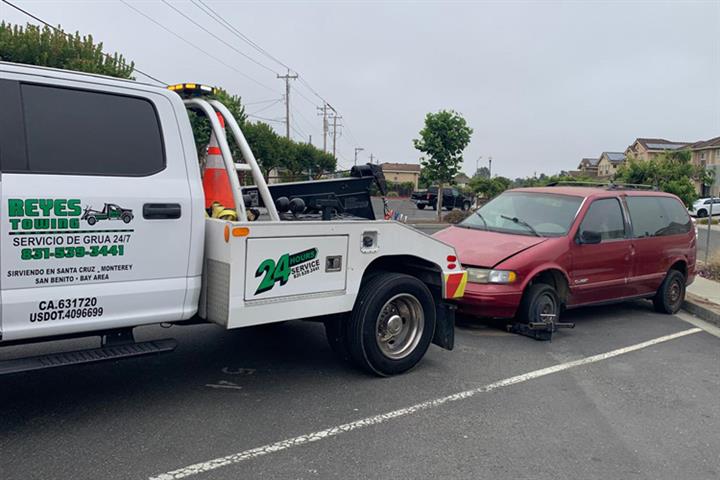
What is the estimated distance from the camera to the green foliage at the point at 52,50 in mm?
14398

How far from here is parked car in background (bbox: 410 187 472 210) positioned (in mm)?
38906

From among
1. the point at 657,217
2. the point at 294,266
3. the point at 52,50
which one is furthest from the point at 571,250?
the point at 52,50

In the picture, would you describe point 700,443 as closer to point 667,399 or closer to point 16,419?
point 667,399

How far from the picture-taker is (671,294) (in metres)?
8.36

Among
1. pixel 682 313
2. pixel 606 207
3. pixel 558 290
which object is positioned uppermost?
pixel 606 207

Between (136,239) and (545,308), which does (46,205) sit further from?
(545,308)

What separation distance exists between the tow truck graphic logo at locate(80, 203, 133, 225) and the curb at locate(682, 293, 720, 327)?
7700 millimetres


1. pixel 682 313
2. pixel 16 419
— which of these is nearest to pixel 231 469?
pixel 16 419

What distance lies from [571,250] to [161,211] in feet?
15.9

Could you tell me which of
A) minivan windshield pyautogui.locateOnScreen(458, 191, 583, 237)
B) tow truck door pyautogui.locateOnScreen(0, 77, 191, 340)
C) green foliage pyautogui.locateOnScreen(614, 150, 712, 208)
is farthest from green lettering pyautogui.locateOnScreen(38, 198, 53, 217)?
green foliage pyautogui.locateOnScreen(614, 150, 712, 208)

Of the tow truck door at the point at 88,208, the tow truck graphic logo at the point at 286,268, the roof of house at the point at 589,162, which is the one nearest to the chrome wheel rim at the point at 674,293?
the tow truck graphic logo at the point at 286,268

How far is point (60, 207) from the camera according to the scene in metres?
3.43

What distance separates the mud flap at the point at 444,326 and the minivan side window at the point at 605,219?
8.42ft

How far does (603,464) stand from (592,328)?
3881 millimetres
